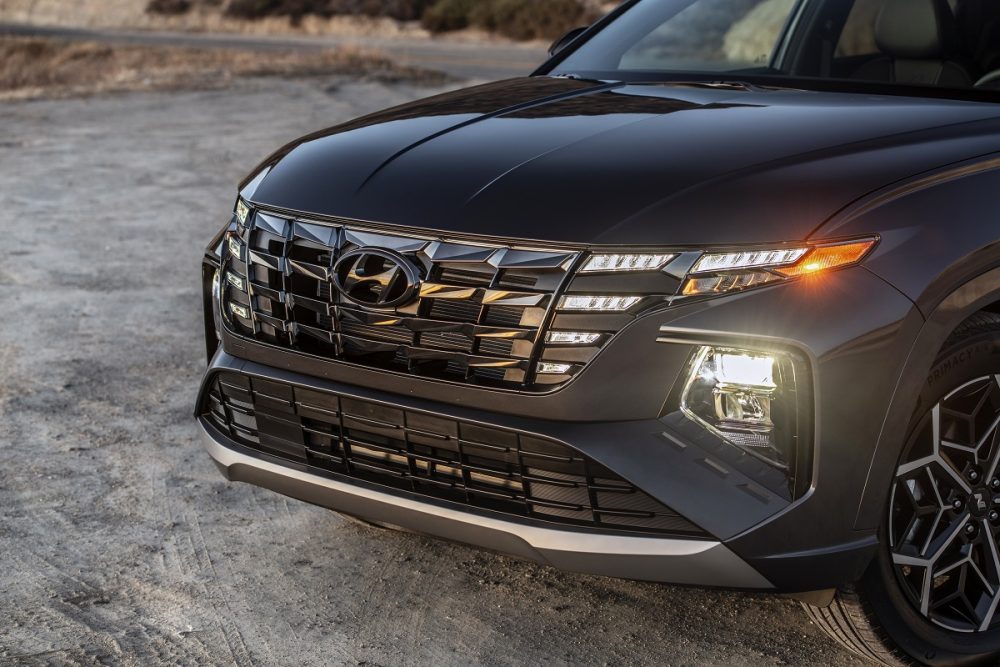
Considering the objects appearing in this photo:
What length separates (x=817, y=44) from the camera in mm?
4246

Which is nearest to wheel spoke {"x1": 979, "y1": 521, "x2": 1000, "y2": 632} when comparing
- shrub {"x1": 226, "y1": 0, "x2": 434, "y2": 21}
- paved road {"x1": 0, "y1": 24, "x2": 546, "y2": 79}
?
paved road {"x1": 0, "y1": 24, "x2": 546, "y2": 79}

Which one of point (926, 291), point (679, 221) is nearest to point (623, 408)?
point (679, 221)

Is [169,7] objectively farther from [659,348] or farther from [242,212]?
[659,348]

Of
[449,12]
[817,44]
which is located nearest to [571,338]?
[817,44]

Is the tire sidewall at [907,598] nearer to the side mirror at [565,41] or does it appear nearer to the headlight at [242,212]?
the headlight at [242,212]

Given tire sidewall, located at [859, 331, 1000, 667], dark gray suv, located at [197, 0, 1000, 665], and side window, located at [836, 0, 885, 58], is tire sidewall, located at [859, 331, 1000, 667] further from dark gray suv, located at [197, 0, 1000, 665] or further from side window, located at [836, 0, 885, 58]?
side window, located at [836, 0, 885, 58]

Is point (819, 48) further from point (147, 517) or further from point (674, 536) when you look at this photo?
point (147, 517)

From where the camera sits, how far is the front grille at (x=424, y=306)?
267 cm

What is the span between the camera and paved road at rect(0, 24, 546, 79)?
23167 millimetres

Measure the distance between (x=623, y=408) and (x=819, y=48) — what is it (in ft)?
7.06

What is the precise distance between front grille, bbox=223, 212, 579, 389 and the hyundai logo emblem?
18 mm

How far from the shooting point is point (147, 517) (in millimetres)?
4004

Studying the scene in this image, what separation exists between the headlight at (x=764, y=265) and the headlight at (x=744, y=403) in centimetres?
14

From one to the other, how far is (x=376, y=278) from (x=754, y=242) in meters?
0.85
